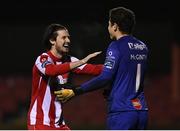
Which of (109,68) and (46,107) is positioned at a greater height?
(109,68)

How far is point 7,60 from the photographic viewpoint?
1525cm

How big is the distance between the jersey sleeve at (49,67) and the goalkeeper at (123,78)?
29 cm

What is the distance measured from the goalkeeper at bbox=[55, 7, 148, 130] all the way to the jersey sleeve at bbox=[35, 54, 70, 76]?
0.29 meters

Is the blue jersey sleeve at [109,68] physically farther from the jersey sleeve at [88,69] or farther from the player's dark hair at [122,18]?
the jersey sleeve at [88,69]

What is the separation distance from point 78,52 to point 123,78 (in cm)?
954

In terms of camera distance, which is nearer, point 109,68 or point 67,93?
point 109,68

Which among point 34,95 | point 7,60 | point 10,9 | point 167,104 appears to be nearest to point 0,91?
point 7,60

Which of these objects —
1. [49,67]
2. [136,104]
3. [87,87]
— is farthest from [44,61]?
[136,104]

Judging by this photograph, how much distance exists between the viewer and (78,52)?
1469cm

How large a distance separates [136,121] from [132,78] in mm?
366

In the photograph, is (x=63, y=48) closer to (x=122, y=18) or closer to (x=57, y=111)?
(x=57, y=111)

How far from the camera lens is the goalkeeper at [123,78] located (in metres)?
5.16

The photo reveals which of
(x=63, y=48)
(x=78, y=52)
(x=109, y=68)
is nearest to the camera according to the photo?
(x=109, y=68)

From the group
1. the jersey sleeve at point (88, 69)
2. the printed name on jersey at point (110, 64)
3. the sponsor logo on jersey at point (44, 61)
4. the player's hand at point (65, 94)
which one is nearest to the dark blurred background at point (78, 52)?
the jersey sleeve at point (88, 69)
